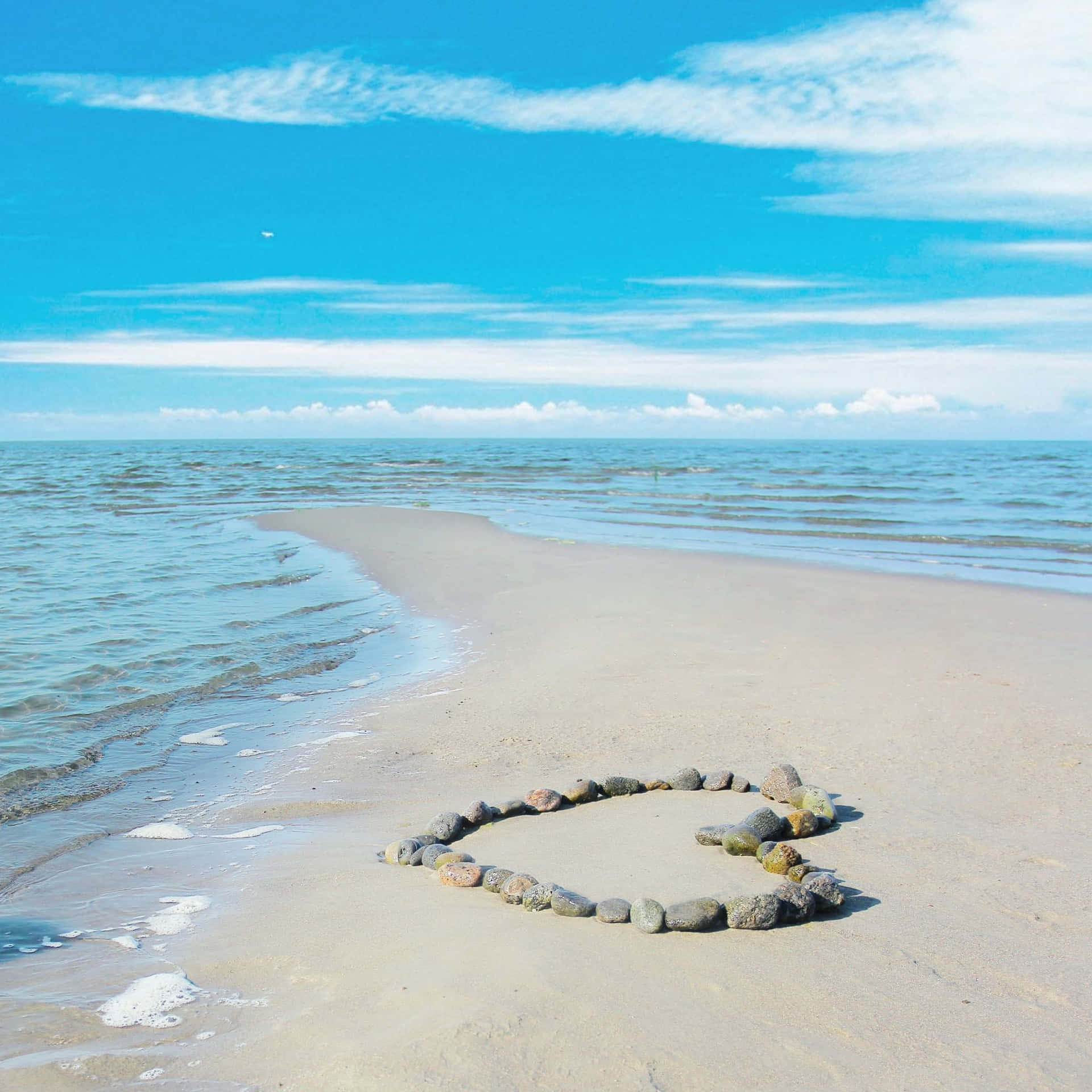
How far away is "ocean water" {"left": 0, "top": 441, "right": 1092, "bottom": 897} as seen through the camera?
20.1 ft

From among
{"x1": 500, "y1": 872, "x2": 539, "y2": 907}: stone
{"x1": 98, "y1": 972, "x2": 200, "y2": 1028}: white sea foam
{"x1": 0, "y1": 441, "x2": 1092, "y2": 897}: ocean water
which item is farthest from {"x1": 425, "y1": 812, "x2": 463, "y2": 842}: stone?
{"x1": 0, "y1": 441, "x2": 1092, "y2": 897}: ocean water

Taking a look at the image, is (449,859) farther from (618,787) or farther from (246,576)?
(246,576)

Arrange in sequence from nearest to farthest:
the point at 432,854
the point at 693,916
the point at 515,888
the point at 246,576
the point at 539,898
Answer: the point at 693,916, the point at 539,898, the point at 515,888, the point at 432,854, the point at 246,576

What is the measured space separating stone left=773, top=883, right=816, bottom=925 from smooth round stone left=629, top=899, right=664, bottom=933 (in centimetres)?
47

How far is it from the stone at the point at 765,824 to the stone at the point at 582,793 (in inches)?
39.0

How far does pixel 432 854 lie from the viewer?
14.0 ft

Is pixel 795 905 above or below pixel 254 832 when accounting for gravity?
above

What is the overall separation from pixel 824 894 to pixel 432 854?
1781 millimetres

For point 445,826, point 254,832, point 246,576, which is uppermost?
point 246,576

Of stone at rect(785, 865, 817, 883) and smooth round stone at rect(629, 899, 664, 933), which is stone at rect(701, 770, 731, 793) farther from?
smooth round stone at rect(629, 899, 664, 933)

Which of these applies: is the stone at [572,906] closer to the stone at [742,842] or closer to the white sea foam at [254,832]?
the stone at [742,842]

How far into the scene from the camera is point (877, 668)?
25.6ft

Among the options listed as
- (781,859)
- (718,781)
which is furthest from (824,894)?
(718,781)

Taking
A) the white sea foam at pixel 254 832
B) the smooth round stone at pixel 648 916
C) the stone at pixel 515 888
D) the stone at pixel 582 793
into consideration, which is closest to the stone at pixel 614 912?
the smooth round stone at pixel 648 916
